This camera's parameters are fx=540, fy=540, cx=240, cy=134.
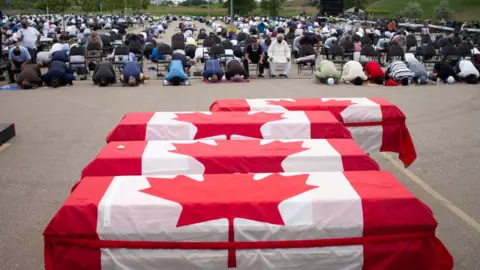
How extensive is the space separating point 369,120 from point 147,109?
6.28 meters

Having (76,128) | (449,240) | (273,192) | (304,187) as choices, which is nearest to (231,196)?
(273,192)

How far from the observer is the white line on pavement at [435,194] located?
6.23m

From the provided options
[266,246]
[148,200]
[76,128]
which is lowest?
[76,128]

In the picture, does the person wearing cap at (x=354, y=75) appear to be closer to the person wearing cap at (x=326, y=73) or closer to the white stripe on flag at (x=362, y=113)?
the person wearing cap at (x=326, y=73)

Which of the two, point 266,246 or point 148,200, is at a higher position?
point 148,200

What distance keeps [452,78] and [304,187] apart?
14.5 meters

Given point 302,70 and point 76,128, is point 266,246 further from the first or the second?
point 302,70

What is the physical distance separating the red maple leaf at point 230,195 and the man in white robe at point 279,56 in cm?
1375

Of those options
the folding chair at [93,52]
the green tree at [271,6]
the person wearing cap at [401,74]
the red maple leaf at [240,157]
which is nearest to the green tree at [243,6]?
the green tree at [271,6]

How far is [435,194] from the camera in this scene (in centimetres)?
711

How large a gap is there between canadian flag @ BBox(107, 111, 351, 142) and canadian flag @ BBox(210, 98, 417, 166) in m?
0.96

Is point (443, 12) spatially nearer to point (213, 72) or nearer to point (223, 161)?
point (213, 72)

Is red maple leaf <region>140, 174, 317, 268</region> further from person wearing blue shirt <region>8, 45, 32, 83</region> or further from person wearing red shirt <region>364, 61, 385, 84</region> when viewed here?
person wearing blue shirt <region>8, 45, 32, 83</region>

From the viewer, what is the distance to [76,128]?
426 inches
